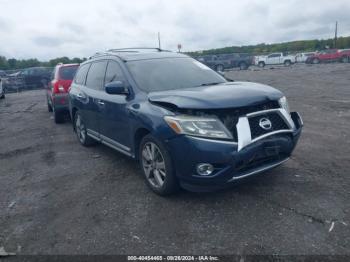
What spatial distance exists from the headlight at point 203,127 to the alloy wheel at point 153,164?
558 millimetres

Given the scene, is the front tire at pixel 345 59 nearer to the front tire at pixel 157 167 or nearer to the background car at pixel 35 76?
the background car at pixel 35 76

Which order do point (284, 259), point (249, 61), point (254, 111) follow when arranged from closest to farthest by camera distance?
point (284, 259) < point (254, 111) < point (249, 61)

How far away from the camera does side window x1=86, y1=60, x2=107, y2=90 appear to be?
569 centimetres

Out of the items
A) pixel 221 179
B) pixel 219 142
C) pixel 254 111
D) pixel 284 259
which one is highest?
pixel 254 111

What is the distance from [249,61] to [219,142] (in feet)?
120

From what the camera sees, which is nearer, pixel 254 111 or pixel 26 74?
pixel 254 111

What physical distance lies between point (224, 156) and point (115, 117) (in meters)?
2.09

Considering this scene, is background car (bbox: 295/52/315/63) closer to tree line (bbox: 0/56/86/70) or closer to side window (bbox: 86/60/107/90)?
tree line (bbox: 0/56/86/70)

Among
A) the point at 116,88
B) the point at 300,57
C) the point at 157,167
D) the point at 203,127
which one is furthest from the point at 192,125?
the point at 300,57

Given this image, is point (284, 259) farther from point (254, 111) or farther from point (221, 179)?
A: point (254, 111)

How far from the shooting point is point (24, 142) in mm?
7836

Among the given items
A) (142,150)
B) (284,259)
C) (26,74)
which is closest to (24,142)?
(142,150)

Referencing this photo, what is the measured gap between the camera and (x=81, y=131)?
6.92 meters

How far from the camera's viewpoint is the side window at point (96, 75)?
569 centimetres
